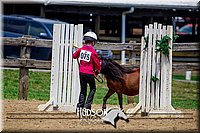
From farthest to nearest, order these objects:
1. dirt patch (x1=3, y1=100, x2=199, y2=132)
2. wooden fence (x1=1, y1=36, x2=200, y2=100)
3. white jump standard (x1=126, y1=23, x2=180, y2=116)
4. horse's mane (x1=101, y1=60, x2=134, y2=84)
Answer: wooden fence (x1=1, y1=36, x2=200, y2=100), white jump standard (x1=126, y1=23, x2=180, y2=116), horse's mane (x1=101, y1=60, x2=134, y2=84), dirt patch (x1=3, y1=100, x2=199, y2=132)

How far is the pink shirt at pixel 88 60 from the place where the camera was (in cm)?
990

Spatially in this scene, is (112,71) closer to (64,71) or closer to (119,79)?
(119,79)

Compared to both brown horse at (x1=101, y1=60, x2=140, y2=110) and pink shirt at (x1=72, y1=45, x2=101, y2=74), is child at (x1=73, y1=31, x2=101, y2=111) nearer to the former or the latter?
pink shirt at (x1=72, y1=45, x2=101, y2=74)

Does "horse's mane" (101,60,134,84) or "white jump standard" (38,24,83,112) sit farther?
"white jump standard" (38,24,83,112)

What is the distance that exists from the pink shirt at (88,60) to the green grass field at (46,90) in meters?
3.55

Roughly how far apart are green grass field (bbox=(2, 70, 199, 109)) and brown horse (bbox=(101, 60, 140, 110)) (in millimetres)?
2592

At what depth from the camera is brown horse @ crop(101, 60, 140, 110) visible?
35.0 ft

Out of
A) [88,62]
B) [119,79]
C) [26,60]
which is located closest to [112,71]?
[119,79]

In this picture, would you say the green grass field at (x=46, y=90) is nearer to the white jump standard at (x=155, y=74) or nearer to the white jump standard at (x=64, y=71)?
the white jump standard at (x=64, y=71)

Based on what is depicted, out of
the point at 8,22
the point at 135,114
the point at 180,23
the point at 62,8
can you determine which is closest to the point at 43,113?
the point at 135,114

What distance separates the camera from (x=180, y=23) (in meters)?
30.1

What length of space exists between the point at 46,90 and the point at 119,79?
534cm

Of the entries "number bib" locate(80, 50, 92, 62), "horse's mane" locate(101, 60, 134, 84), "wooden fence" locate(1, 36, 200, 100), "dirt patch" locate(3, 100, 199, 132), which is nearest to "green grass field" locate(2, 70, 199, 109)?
"wooden fence" locate(1, 36, 200, 100)

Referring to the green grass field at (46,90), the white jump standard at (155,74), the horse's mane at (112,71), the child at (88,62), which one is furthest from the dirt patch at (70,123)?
the green grass field at (46,90)
